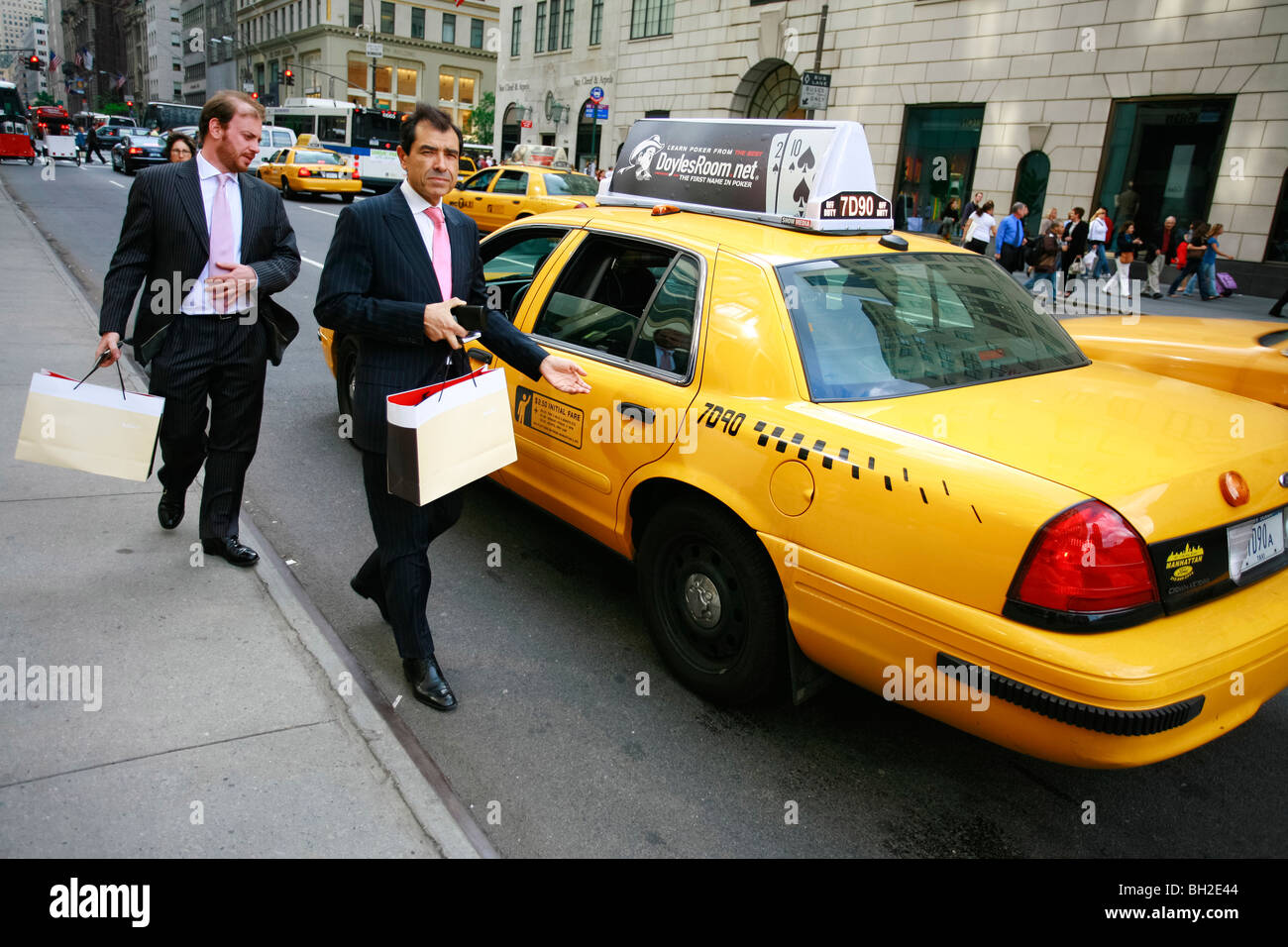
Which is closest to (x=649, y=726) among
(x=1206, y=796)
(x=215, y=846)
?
(x=215, y=846)

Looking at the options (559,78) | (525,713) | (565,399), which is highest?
(559,78)

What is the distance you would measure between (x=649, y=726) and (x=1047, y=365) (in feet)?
6.72

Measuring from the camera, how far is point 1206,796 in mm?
3023

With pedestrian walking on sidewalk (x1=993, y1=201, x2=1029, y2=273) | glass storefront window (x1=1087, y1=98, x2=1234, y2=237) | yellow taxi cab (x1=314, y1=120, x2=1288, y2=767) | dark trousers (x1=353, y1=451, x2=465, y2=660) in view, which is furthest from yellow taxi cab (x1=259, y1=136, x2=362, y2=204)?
dark trousers (x1=353, y1=451, x2=465, y2=660)

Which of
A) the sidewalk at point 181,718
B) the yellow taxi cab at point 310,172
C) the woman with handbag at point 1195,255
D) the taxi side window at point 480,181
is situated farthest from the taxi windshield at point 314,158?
the sidewalk at point 181,718

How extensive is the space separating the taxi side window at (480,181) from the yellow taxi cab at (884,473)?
16399mm

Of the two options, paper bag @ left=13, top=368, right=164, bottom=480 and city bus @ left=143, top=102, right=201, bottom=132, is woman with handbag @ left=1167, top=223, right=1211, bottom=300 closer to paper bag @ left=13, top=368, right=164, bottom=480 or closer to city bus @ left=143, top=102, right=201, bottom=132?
paper bag @ left=13, top=368, right=164, bottom=480

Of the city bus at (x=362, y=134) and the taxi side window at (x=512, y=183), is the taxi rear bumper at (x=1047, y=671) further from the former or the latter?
the city bus at (x=362, y=134)

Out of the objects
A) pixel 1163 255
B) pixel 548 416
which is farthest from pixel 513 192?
pixel 548 416

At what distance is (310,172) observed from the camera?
2722 cm

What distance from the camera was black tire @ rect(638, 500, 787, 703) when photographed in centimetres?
304

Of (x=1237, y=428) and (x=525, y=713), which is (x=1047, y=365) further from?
(x=525, y=713)

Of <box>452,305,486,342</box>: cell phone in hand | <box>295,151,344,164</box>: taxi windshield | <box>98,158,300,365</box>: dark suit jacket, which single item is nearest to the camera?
<box>452,305,486,342</box>: cell phone in hand

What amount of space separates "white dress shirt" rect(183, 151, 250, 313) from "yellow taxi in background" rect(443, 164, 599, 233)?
1505 cm
